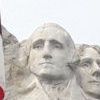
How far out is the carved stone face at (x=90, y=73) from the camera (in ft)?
12.9

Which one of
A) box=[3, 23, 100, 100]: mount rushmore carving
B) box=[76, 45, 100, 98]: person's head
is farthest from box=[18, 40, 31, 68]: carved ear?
box=[76, 45, 100, 98]: person's head

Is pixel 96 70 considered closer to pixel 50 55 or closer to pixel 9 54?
pixel 50 55

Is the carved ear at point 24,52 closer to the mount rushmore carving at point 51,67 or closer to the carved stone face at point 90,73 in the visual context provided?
the mount rushmore carving at point 51,67

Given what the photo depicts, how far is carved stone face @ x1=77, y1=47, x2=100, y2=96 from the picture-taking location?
3935 mm

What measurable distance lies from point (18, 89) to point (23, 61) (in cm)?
21

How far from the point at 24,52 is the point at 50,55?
0.26 metres

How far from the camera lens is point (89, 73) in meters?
3.97

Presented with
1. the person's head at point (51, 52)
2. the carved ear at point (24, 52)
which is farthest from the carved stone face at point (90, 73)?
the carved ear at point (24, 52)

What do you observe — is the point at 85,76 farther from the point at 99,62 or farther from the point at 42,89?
the point at 42,89

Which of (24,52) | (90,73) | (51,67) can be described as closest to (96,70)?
(90,73)

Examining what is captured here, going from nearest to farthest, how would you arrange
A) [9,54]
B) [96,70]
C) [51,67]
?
[51,67] → [96,70] → [9,54]

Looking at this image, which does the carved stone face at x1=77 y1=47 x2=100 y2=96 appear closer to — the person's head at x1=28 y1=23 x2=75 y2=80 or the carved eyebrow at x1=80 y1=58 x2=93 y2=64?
the carved eyebrow at x1=80 y1=58 x2=93 y2=64

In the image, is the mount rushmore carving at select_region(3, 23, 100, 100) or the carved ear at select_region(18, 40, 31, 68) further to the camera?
the carved ear at select_region(18, 40, 31, 68)

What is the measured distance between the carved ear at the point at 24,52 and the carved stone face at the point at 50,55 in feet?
0.18
